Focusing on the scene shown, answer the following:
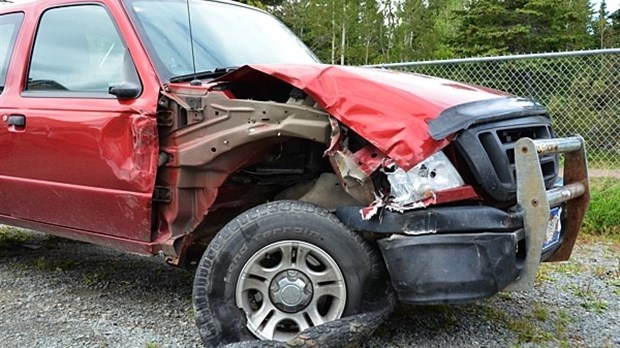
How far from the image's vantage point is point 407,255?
2568mm

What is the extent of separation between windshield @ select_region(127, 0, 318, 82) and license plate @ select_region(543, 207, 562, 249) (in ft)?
6.59

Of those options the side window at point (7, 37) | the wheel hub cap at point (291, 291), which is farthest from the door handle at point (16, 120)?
the wheel hub cap at point (291, 291)

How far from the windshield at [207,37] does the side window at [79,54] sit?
19 cm

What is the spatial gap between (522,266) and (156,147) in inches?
77.3

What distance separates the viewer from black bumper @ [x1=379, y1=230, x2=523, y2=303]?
8.33ft

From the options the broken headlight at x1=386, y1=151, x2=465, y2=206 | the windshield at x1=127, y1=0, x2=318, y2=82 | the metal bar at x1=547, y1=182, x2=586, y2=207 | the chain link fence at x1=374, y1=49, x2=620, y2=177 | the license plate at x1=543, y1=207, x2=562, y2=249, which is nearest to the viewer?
the broken headlight at x1=386, y1=151, x2=465, y2=206

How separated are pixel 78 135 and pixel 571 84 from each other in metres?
5.32

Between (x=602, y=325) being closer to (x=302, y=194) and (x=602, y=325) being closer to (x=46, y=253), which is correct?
(x=302, y=194)

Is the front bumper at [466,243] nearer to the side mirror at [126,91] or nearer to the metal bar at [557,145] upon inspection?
the metal bar at [557,145]

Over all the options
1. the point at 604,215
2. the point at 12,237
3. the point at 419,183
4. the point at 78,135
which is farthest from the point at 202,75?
the point at 604,215

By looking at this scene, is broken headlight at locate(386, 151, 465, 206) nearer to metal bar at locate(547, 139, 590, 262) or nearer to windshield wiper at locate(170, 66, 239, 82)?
metal bar at locate(547, 139, 590, 262)

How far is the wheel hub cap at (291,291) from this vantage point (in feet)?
9.12

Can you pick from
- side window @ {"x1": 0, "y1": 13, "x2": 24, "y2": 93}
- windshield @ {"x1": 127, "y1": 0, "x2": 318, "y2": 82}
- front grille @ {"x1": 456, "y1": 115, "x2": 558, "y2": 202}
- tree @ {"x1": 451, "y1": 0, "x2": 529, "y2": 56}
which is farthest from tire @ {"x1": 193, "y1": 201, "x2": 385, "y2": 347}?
tree @ {"x1": 451, "y1": 0, "x2": 529, "y2": 56}

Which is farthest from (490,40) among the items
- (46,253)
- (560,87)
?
(46,253)
